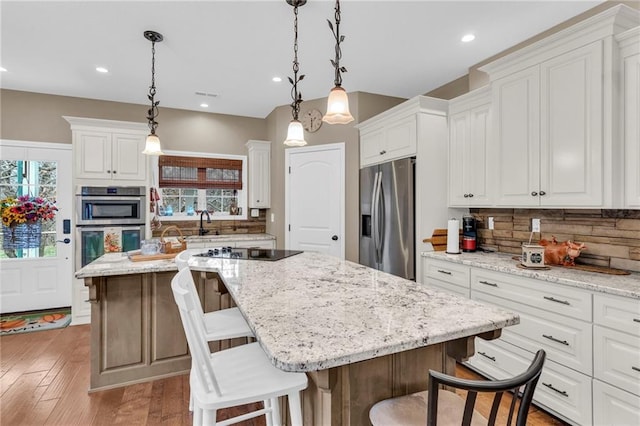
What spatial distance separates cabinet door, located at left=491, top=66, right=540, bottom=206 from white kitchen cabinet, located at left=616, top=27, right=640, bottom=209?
47cm

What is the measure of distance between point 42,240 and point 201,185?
207 centimetres

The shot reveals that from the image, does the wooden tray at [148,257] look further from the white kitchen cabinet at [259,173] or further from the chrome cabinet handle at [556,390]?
the chrome cabinet handle at [556,390]

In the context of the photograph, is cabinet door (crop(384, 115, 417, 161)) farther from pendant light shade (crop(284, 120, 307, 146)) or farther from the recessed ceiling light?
pendant light shade (crop(284, 120, 307, 146))

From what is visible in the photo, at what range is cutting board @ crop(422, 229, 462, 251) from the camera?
3178mm

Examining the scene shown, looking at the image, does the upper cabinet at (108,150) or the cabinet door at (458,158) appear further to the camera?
the upper cabinet at (108,150)

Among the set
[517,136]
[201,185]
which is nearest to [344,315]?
[517,136]

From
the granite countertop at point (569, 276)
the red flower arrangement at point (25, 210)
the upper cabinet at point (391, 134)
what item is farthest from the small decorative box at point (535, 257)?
the red flower arrangement at point (25, 210)

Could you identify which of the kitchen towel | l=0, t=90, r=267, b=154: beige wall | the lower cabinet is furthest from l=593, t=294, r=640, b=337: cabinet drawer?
l=0, t=90, r=267, b=154: beige wall

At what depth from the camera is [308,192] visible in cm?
444

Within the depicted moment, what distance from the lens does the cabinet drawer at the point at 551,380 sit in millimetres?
1884

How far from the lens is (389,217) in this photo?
137 inches

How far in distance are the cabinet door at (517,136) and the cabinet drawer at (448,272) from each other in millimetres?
640

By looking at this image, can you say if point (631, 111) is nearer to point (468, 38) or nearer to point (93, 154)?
point (468, 38)

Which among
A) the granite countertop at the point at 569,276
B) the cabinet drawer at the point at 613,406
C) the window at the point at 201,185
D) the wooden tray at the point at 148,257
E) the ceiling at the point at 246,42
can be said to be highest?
the ceiling at the point at 246,42
